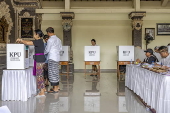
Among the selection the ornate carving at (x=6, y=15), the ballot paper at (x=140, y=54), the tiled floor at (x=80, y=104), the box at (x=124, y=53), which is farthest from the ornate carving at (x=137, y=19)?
the ornate carving at (x=6, y=15)

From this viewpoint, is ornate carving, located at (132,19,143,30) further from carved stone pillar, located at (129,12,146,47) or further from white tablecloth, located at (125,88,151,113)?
white tablecloth, located at (125,88,151,113)

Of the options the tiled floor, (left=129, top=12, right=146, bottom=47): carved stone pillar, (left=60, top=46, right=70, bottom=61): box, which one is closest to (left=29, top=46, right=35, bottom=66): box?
the tiled floor

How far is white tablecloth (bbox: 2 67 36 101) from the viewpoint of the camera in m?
3.80

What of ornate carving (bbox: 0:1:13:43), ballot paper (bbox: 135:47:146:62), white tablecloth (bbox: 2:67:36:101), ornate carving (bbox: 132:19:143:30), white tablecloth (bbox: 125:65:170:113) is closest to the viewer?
white tablecloth (bbox: 125:65:170:113)

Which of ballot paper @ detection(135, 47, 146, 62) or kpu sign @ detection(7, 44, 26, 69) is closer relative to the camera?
kpu sign @ detection(7, 44, 26, 69)

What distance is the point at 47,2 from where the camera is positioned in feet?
30.8

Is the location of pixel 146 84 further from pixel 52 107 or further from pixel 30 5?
pixel 30 5

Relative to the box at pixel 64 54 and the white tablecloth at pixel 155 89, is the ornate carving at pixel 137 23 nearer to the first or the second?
the box at pixel 64 54

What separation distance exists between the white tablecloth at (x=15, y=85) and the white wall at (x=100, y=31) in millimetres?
5689

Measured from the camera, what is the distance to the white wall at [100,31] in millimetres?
9430

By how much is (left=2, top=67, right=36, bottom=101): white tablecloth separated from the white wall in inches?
224

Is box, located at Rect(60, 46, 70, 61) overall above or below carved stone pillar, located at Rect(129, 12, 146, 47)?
below

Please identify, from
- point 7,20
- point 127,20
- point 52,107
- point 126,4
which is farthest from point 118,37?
point 52,107

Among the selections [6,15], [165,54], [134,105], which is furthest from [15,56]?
[6,15]
